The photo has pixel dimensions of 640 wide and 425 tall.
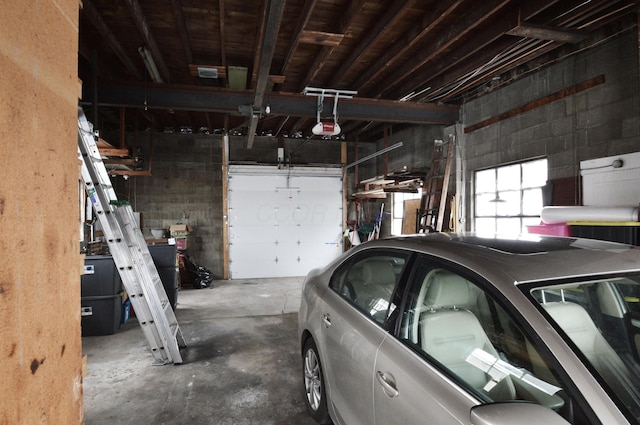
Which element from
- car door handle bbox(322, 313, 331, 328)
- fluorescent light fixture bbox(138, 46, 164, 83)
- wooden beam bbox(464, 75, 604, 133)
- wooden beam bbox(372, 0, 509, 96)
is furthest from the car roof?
fluorescent light fixture bbox(138, 46, 164, 83)

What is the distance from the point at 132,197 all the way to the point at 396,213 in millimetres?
6952

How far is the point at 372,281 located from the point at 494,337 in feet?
2.79

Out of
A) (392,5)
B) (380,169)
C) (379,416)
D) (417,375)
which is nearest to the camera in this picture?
(417,375)

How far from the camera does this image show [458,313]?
1553 millimetres

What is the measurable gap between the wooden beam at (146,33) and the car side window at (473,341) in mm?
3629

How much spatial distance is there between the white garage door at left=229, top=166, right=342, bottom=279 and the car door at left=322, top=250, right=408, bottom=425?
7173 millimetres

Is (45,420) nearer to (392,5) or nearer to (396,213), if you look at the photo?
(392,5)

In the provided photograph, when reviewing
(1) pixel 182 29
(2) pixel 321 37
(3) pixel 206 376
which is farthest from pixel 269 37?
(3) pixel 206 376

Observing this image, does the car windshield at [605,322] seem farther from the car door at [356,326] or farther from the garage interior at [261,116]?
the garage interior at [261,116]

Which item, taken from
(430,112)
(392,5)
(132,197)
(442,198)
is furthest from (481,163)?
(132,197)

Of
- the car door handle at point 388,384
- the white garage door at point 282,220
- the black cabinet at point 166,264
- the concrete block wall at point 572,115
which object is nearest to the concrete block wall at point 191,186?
the white garage door at point 282,220

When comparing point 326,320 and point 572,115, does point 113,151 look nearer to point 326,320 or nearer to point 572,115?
point 326,320

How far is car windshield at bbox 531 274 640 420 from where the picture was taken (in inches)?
43.8

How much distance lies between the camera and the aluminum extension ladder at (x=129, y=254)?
11.0 feet
